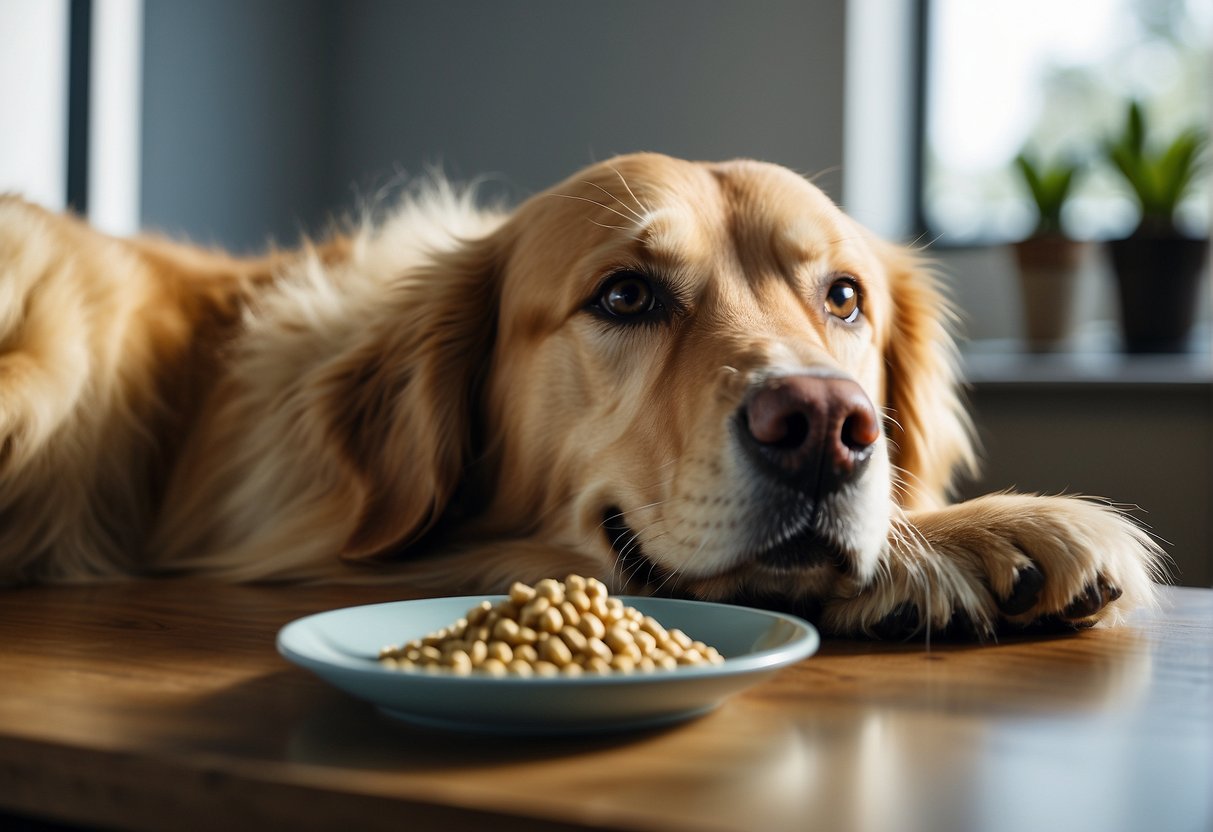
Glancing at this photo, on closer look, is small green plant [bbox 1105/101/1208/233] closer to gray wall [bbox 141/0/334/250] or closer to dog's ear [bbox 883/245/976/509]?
dog's ear [bbox 883/245/976/509]

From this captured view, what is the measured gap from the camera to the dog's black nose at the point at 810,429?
3.81 ft

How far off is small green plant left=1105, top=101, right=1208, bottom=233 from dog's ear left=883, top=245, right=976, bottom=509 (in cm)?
180

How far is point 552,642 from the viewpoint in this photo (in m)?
0.86

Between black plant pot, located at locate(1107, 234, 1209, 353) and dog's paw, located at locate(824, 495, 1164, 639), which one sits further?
black plant pot, located at locate(1107, 234, 1209, 353)

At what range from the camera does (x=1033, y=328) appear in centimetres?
363

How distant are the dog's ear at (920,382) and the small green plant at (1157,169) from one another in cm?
180

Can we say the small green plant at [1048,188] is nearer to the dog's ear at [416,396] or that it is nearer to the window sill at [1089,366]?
the window sill at [1089,366]

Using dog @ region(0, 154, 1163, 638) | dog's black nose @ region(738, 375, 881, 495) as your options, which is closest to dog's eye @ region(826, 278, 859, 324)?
dog @ region(0, 154, 1163, 638)

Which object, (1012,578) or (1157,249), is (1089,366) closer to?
(1157,249)

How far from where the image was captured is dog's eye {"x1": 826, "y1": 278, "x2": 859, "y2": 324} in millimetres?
1649

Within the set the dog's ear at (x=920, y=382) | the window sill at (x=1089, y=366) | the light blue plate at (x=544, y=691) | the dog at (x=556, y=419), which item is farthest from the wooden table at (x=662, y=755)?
the window sill at (x=1089, y=366)

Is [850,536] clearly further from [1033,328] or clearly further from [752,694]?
[1033,328]

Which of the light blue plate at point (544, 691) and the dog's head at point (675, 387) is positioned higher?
the dog's head at point (675, 387)

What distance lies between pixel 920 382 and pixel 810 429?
0.78 meters
